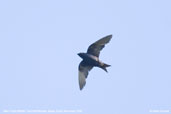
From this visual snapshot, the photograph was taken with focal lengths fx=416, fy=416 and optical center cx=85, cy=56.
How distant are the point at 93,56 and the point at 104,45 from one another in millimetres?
595

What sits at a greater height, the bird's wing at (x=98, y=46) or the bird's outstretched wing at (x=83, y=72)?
the bird's wing at (x=98, y=46)

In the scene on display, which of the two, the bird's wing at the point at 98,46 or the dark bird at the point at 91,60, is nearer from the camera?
the dark bird at the point at 91,60

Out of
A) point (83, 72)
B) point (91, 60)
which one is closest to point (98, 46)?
point (91, 60)

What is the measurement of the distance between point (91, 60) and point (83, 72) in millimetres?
822

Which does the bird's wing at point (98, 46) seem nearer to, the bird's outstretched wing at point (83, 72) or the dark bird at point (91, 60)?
the dark bird at point (91, 60)

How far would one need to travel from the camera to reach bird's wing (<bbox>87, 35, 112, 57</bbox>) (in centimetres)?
1441

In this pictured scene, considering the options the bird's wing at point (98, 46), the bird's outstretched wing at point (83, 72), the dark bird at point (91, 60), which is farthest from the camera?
the bird's outstretched wing at point (83, 72)

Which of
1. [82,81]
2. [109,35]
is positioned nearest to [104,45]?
[109,35]

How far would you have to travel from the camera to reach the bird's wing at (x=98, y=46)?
14414 millimetres

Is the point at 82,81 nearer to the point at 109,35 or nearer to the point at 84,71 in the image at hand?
the point at 84,71

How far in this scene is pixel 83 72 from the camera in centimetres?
1488

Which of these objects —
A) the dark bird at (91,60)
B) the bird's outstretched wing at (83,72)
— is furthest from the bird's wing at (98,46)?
the bird's outstretched wing at (83,72)

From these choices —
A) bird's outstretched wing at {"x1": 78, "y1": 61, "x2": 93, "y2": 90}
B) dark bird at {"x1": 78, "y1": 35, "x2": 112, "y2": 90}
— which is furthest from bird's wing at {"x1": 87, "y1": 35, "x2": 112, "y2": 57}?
bird's outstretched wing at {"x1": 78, "y1": 61, "x2": 93, "y2": 90}

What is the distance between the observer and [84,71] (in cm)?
1484
